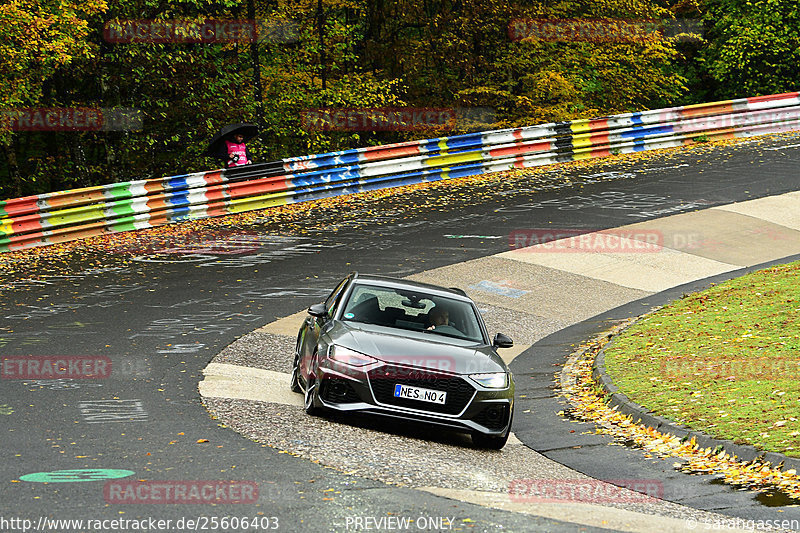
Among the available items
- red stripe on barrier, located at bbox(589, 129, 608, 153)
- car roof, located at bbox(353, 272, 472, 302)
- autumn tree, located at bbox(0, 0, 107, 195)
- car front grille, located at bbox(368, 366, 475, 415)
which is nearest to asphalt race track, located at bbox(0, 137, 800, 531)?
car front grille, located at bbox(368, 366, 475, 415)

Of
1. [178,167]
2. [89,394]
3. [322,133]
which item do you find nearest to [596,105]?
[322,133]

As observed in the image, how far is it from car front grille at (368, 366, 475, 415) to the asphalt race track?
593mm

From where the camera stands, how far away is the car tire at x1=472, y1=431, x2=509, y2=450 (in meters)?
10.3

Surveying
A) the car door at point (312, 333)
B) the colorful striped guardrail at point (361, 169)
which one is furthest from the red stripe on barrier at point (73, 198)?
the car door at point (312, 333)

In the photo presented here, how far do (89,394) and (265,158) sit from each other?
866 inches

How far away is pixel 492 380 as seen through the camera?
10352 millimetres

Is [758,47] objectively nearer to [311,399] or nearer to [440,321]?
[440,321]

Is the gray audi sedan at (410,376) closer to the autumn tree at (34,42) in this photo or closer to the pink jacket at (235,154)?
the pink jacket at (235,154)

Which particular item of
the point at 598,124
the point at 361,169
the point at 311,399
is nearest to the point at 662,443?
the point at 311,399

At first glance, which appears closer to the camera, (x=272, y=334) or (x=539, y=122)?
(x=272, y=334)

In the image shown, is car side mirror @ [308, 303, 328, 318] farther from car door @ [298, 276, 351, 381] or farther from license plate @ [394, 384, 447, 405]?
license plate @ [394, 384, 447, 405]

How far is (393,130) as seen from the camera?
113 ft

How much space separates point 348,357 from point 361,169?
51.9 ft

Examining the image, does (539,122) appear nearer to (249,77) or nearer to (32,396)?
(249,77)
